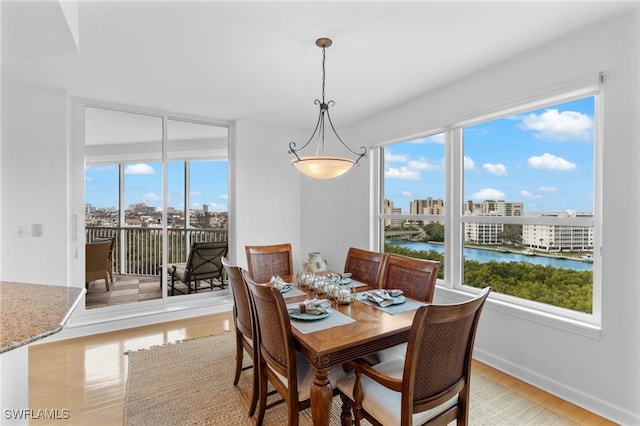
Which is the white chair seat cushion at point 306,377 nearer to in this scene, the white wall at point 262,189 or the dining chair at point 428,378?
the dining chair at point 428,378

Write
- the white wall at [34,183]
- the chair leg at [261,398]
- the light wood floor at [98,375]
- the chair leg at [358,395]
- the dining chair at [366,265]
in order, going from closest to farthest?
the chair leg at [358,395] < the chair leg at [261,398] < the light wood floor at [98,375] < the dining chair at [366,265] < the white wall at [34,183]

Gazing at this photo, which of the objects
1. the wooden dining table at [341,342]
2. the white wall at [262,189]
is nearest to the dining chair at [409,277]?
the wooden dining table at [341,342]

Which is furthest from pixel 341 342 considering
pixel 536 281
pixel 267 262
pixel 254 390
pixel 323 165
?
pixel 536 281

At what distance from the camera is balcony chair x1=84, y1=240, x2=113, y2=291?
3553mm

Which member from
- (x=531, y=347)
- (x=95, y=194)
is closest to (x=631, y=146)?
(x=531, y=347)

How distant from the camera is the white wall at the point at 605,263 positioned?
188 cm

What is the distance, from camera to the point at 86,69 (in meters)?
2.69

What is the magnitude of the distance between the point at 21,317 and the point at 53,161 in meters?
2.71

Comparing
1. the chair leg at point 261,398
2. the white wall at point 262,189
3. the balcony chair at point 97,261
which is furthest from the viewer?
the white wall at point 262,189

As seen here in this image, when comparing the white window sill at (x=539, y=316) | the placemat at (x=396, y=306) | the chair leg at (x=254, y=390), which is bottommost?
the chair leg at (x=254, y=390)

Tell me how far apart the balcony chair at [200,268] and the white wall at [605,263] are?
125 inches

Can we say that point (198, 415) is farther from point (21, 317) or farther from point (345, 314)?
point (21, 317)

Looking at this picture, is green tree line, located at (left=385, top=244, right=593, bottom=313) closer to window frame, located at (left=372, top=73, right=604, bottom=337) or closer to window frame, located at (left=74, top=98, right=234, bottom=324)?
window frame, located at (left=372, top=73, right=604, bottom=337)

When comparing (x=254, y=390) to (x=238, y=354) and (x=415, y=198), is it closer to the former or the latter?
(x=238, y=354)
